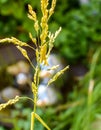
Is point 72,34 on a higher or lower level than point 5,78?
higher

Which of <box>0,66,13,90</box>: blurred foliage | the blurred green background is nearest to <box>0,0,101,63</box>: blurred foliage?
the blurred green background

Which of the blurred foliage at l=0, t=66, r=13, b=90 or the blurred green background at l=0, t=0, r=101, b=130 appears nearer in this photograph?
the blurred green background at l=0, t=0, r=101, b=130

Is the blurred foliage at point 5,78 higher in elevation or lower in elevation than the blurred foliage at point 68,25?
lower

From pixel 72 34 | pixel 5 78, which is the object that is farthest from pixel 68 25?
pixel 5 78

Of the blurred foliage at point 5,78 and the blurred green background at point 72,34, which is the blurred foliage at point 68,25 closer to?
the blurred green background at point 72,34

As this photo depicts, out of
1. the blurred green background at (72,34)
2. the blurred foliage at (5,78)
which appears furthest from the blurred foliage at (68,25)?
the blurred foliage at (5,78)

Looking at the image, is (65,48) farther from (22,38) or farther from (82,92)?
(82,92)

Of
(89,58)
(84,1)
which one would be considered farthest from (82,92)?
(84,1)

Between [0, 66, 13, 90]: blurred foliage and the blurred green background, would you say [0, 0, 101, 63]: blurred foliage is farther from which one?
[0, 66, 13, 90]: blurred foliage

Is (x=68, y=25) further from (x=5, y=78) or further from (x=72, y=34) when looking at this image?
(x=5, y=78)

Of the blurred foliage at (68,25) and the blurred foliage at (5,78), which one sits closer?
the blurred foliage at (5,78)

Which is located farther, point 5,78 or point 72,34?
point 72,34

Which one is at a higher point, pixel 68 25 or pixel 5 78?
pixel 68 25
